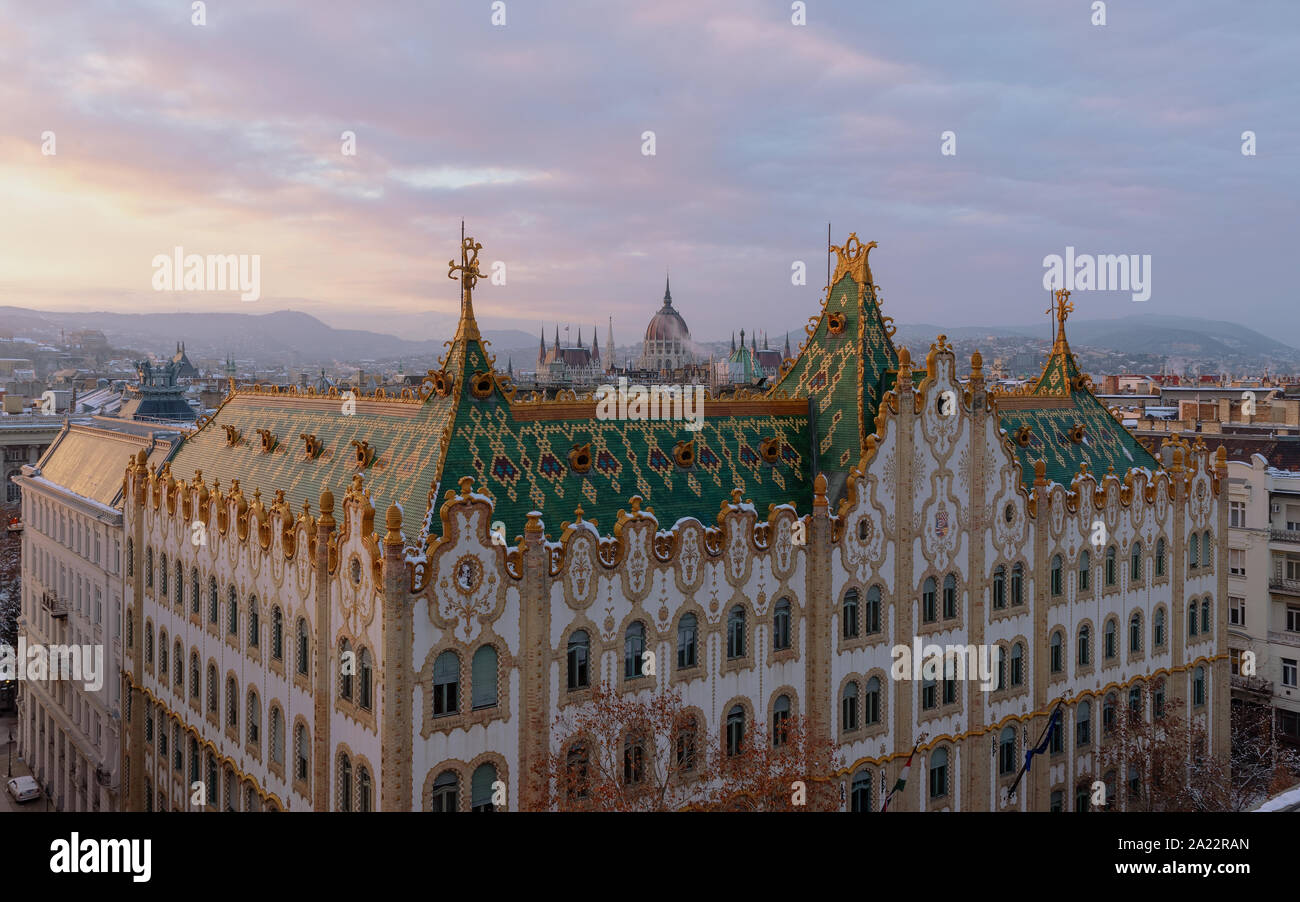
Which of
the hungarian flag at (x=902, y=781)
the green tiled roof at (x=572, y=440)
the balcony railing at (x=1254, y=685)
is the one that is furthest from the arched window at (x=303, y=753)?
the balcony railing at (x=1254, y=685)

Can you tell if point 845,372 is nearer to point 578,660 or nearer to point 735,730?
point 735,730

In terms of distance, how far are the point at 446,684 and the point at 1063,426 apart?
38.9m

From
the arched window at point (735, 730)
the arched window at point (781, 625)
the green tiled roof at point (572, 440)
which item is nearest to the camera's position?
the green tiled roof at point (572, 440)

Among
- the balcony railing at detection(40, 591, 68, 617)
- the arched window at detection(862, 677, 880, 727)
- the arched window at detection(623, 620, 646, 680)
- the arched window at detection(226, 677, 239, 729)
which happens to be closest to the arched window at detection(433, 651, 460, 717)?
the arched window at detection(623, 620, 646, 680)

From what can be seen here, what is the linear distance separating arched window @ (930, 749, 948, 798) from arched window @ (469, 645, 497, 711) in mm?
21863

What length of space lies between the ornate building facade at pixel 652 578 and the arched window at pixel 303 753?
0.17m

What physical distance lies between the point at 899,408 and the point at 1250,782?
2770cm

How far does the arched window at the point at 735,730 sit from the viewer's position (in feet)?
135

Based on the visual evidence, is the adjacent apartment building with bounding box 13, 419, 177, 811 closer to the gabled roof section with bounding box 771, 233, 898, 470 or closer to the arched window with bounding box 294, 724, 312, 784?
the arched window with bounding box 294, 724, 312, 784

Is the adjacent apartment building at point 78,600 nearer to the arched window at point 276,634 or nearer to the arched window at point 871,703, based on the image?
the arched window at point 276,634

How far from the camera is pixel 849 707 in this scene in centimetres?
4450

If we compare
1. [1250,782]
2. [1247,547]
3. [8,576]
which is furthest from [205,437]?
[1247,547]

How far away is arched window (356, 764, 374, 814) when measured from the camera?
115 ft
